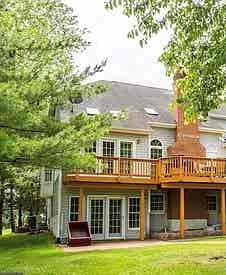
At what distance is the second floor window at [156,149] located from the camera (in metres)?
23.3

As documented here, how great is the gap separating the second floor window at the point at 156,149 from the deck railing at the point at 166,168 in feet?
5.90

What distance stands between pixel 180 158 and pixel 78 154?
9.93m

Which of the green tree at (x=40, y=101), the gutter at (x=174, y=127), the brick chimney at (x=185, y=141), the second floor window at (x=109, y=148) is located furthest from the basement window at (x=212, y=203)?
the green tree at (x=40, y=101)

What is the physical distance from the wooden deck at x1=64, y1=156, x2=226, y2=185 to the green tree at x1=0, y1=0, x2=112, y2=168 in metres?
7.70

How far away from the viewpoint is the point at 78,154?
11.5 metres

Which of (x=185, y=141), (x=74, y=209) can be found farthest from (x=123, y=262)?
(x=185, y=141)

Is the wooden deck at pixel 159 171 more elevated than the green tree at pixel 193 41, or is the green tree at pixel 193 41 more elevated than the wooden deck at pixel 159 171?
the green tree at pixel 193 41

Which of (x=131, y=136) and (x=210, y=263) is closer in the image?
(x=210, y=263)

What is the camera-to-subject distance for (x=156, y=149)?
23.5 meters

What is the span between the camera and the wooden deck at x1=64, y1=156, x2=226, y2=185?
20.2 m

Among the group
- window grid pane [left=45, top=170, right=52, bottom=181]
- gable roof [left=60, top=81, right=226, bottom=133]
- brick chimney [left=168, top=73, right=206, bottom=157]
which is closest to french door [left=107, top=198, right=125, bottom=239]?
gable roof [left=60, top=81, right=226, bottom=133]

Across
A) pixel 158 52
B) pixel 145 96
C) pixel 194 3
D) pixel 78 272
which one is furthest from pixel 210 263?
pixel 145 96

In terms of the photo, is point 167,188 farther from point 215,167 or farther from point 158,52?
point 158,52

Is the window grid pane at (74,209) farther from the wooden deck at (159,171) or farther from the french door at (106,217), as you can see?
the wooden deck at (159,171)
